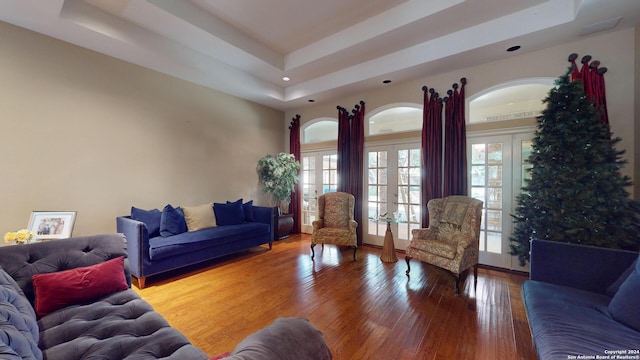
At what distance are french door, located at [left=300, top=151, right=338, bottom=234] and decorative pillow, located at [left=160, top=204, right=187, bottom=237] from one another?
9.43 ft

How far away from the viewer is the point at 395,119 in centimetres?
478

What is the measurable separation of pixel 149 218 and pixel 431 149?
4.57 meters

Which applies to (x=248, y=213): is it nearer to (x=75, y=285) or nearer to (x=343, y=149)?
(x=343, y=149)

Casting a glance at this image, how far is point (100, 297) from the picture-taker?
71.6 inches

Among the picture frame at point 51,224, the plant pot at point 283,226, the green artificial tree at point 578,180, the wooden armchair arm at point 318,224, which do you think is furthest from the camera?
the plant pot at point 283,226

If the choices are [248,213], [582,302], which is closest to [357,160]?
[248,213]

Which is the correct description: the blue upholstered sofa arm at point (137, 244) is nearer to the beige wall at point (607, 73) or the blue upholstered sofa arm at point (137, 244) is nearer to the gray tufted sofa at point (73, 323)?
the gray tufted sofa at point (73, 323)

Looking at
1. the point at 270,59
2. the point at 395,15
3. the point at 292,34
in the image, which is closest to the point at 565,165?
the point at 395,15

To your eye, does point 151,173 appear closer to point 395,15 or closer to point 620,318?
point 395,15

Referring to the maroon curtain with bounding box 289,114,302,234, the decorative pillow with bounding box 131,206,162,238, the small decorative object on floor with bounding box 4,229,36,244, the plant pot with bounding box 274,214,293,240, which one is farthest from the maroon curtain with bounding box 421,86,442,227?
the small decorative object on floor with bounding box 4,229,36,244

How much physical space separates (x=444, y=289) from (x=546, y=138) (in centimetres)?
215

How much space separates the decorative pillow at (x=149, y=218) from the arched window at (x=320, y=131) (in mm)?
3518

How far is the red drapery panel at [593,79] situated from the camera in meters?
2.94

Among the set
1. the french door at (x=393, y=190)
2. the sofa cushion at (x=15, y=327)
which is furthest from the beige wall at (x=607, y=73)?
the sofa cushion at (x=15, y=327)
